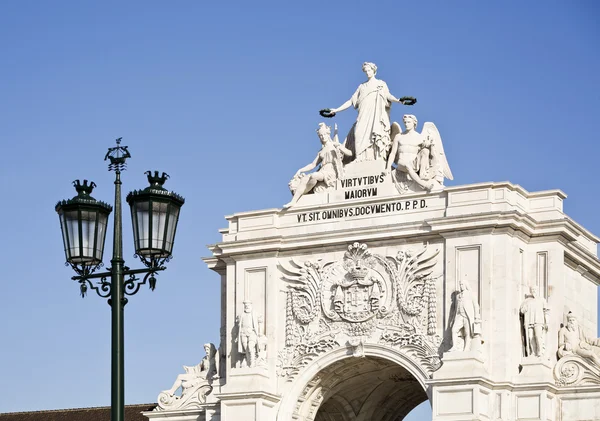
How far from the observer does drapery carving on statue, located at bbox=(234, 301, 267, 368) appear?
4066 cm

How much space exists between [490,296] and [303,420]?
21.1 feet

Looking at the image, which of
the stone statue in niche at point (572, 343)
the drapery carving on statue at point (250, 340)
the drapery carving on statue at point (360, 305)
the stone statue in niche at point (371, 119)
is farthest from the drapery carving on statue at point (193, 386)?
the stone statue in niche at point (572, 343)

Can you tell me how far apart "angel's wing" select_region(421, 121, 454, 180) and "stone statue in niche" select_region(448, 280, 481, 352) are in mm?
3823

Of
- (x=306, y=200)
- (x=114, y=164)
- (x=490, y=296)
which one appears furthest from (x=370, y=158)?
(x=114, y=164)

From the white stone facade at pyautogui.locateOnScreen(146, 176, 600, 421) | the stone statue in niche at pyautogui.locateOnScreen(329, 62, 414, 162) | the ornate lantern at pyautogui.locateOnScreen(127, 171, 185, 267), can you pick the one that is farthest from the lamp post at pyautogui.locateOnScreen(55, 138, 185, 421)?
the stone statue in niche at pyautogui.locateOnScreen(329, 62, 414, 162)

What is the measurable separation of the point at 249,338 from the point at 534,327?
25.3ft

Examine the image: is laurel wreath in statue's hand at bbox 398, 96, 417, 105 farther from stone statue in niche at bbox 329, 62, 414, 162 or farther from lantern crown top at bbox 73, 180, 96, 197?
lantern crown top at bbox 73, 180, 96, 197

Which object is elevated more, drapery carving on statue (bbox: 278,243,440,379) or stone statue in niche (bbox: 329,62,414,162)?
stone statue in niche (bbox: 329,62,414,162)

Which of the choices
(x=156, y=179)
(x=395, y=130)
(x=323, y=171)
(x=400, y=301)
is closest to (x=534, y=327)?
(x=400, y=301)

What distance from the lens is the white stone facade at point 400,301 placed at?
124 ft

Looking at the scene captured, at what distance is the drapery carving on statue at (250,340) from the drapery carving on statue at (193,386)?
2255 mm

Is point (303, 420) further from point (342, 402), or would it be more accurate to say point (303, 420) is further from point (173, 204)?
point (173, 204)

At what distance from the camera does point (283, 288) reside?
4122 cm

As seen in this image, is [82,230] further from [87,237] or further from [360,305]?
[360,305]
